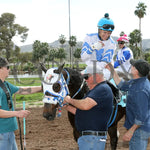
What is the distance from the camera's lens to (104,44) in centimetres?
415

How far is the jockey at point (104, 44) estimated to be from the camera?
4047mm

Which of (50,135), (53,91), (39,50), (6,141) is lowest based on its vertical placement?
(50,135)

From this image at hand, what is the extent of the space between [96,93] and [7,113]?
1271mm

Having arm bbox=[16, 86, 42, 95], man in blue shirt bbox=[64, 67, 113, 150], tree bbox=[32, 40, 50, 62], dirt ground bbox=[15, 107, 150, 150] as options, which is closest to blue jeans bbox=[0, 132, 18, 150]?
arm bbox=[16, 86, 42, 95]

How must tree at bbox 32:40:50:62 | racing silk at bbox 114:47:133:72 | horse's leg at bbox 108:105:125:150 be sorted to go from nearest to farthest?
horse's leg at bbox 108:105:125:150, racing silk at bbox 114:47:133:72, tree at bbox 32:40:50:62

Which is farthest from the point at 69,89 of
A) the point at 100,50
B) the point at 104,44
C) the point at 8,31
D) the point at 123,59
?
the point at 8,31

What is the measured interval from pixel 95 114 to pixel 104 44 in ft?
5.44

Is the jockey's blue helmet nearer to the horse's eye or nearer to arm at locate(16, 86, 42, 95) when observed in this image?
the horse's eye

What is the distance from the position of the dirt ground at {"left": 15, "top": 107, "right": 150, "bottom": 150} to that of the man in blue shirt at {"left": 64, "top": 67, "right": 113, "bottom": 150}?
9.08 ft

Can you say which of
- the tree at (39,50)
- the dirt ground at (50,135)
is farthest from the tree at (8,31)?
the dirt ground at (50,135)

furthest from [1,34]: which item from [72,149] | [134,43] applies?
[72,149]

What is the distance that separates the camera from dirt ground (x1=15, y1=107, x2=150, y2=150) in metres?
5.74

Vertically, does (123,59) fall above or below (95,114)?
above

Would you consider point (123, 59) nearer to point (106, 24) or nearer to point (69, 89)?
point (106, 24)
